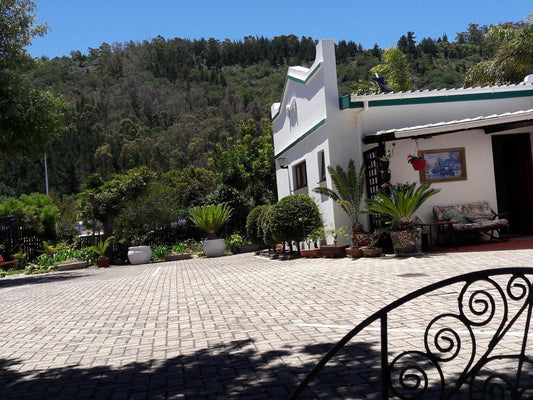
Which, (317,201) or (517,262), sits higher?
(317,201)

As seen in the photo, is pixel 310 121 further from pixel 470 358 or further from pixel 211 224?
pixel 470 358

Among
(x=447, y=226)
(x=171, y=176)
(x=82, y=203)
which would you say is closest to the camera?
(x=447, y=226)

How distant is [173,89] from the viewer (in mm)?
78062

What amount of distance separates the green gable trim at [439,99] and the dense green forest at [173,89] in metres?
15.6

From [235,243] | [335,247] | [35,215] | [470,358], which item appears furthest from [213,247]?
[470,358]

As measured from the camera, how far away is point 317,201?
14.4 m

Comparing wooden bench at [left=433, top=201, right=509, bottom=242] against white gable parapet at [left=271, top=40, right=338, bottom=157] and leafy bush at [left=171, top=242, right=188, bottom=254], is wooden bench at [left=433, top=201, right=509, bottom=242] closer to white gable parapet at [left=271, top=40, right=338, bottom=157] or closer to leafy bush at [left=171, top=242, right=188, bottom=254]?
white gable parapet at [left=271, top=40, right=338, bottom=157]

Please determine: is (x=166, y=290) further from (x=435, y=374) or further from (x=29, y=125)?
(x=29, y=125)

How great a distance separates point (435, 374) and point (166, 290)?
6.61 m

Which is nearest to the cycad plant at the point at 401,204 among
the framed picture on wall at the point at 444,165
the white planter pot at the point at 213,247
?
the framed picture on wall at the point at 444,165

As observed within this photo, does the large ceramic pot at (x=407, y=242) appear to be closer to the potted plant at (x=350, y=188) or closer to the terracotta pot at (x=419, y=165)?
the potted plant at (x=350, y=188)

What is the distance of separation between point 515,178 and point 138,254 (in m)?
13.0

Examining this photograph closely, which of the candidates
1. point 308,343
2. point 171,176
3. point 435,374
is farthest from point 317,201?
point 171,176

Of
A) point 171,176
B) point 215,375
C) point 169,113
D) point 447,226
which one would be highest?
point 169,113
